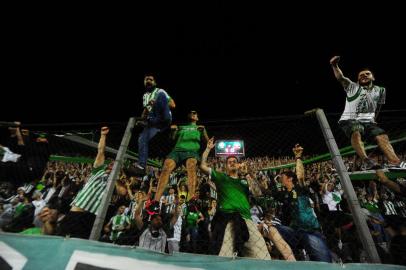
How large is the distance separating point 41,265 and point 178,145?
8.30 ft

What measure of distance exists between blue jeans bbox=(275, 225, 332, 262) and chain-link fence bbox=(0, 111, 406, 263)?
1 cm

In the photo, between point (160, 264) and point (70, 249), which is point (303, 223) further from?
point (70, 249)

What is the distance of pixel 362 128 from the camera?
145 inches

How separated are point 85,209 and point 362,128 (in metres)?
4.03

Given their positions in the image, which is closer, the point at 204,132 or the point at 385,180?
the point at 204,132

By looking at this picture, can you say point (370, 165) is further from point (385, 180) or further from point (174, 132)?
point (174, 132)

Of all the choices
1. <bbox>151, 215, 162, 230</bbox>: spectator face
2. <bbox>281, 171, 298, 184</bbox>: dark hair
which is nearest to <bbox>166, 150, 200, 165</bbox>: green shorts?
<bbox>151, 215, 162, 230</bbox>: spectator face

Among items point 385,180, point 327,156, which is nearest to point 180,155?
point 327,156

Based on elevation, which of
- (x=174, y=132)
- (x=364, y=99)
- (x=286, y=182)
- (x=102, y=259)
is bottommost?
(x=102, y=259)

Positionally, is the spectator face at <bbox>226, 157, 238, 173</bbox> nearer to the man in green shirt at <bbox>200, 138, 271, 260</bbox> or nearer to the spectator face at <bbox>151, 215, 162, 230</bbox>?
the man in green shirt at <bbox>200, 138, 271, 260</bbox>

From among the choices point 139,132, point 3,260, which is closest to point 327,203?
point 139,132

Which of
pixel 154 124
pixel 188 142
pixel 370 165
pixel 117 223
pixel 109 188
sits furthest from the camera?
pixel 117 223

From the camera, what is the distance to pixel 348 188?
2.43 m

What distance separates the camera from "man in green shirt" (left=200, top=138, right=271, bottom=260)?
338 centimetres
